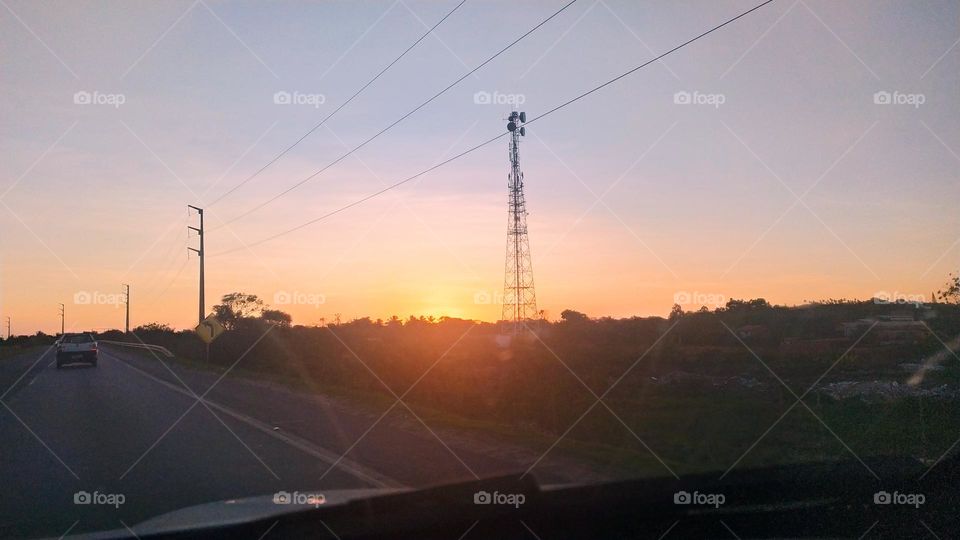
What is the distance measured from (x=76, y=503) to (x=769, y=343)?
3809 cm

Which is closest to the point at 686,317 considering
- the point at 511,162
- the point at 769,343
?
the point at 769,343

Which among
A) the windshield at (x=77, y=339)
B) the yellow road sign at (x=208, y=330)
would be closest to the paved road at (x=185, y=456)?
the yellow road sign at (x=208, y=330)

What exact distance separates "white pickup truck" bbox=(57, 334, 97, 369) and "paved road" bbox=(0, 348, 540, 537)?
2247 centimetres

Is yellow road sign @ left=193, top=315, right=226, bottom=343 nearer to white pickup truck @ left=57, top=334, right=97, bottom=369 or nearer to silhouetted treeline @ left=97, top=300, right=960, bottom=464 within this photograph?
silhouetted treeline @ left=97, top=300, right=960, bottom=464

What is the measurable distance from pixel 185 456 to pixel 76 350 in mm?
34449

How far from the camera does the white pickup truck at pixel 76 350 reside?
42.3 metres

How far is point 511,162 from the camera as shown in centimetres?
2906

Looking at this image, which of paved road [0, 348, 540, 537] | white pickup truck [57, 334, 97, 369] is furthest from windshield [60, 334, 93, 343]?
paved road [0, 348, 540, 537]

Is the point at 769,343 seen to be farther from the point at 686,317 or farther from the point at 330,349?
the point at 330,349

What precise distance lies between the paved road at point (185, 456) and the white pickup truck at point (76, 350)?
22475 mm

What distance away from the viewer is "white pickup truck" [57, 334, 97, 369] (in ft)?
139

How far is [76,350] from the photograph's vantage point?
4231 centimetres

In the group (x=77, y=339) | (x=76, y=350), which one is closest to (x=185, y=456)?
(x=76, y=350)

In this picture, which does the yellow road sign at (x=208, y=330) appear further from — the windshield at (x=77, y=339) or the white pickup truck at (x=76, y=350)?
the windshield at (x=77, y=339)
